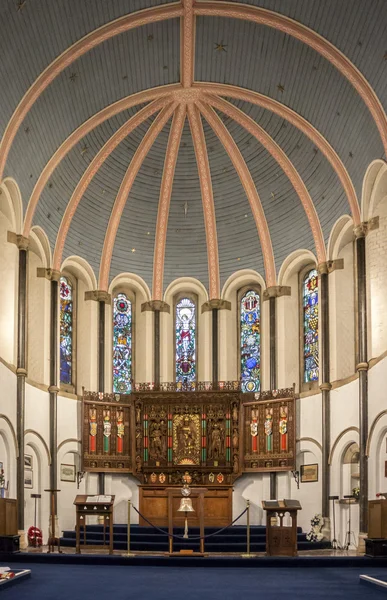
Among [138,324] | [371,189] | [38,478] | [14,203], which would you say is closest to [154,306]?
[138,324]

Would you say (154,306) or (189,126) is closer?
(189,126)

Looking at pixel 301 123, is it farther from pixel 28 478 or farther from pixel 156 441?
pixel 28 478

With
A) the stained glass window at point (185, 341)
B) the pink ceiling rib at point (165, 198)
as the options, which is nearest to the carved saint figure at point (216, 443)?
the stained glass window at point (185, 341)

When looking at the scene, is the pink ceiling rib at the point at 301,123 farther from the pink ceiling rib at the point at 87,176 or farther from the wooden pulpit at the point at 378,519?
the wooden pulpit at the point at 378,519

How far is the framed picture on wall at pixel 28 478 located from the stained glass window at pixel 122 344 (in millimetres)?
5207

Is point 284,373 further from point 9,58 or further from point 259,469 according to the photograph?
point 9,58

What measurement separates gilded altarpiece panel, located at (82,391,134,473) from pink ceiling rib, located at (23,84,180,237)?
6629 millimetres

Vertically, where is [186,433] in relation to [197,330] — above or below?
below

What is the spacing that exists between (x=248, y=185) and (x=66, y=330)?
8263 mm

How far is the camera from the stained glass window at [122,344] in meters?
33.5

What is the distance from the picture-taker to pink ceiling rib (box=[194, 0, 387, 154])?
2480 centimetres

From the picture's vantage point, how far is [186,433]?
31406 mm

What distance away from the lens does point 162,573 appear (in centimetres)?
2038

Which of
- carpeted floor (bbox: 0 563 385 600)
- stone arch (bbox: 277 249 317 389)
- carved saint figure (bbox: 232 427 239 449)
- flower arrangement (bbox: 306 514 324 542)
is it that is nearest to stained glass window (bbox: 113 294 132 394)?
carved saint figure (bbox: 232 427 239 449)
